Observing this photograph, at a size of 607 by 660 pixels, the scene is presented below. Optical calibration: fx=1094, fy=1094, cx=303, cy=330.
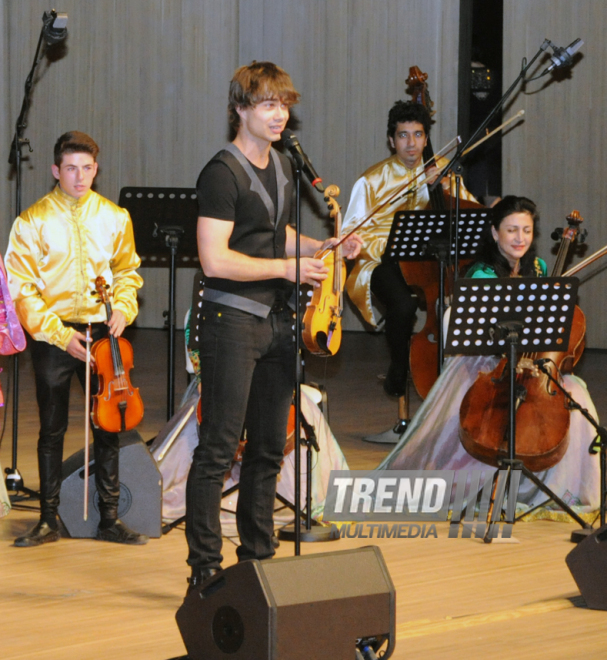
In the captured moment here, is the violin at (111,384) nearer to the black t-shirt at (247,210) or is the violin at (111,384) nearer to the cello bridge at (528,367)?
the black t-shirt at (247,210)

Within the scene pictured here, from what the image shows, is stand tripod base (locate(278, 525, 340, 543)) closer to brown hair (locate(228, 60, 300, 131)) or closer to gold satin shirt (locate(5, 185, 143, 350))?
gold satin shirt (locate(5, 185, 143, 350))

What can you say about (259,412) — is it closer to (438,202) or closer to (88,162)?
(88,162)

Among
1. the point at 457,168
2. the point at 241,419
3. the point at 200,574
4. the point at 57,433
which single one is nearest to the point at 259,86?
the point at 241,419

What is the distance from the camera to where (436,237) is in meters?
5.32

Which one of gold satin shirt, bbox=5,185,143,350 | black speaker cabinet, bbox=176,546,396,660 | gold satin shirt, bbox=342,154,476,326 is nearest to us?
black speaker cabinet, bbox=176,546,396,660

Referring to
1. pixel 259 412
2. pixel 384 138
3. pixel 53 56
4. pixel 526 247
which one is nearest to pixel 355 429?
pixel 526 247

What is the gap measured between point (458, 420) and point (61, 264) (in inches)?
A: 72.4

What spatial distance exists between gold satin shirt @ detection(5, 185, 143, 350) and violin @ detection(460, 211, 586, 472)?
1342mm

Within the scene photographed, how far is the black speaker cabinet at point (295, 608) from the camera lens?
8.05 ft

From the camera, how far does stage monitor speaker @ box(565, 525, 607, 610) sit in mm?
3156

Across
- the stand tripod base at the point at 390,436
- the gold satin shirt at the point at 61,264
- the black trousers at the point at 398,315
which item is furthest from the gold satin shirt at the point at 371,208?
the gold satin shirt at the point at 61,264

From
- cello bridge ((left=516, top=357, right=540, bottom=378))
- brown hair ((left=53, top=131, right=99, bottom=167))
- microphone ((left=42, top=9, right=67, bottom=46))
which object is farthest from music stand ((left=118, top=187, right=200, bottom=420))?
cello bridge ((left=516, top=357, right=540, bottom=378))

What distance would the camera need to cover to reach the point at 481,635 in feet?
10.1

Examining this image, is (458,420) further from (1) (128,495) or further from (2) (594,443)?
(1) (128,495)
